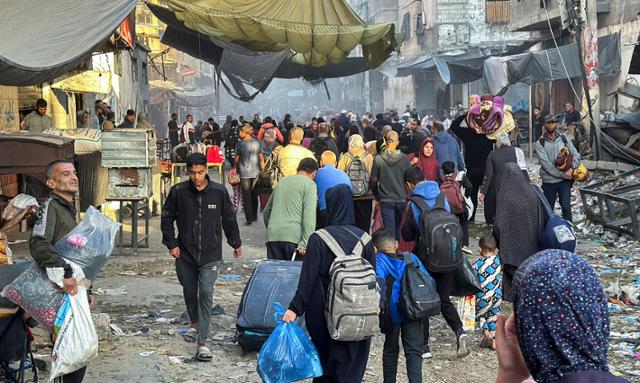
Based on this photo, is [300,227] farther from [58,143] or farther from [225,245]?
[225,245]

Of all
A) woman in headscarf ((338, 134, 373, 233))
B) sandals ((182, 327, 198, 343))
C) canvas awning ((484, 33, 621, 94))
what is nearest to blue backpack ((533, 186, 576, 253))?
sandals ((182, 327, 198, 343))

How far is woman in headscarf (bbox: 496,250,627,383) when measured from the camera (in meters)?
2.34

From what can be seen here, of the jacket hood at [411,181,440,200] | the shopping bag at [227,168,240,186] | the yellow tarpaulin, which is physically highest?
the yellow tarpaulin

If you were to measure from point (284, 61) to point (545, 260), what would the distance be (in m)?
21.1

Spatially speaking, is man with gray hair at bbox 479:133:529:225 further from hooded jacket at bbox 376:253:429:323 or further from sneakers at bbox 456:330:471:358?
hooded jacket at bbox 376:253:429:323

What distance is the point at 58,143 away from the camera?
32.8 feet

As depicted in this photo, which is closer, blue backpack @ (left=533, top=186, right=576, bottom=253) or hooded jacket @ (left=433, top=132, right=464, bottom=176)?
blue backpack @ (left=533, top=186, right=576, bottom=253)

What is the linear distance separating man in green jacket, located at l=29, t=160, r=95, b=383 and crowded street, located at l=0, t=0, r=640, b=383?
0.05 feet

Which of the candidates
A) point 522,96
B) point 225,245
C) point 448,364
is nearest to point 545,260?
point 448,364

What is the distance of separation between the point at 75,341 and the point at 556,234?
406 cm

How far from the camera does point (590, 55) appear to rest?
61.8 ft

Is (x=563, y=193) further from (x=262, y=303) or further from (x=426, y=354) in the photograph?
(x=262, y=303)

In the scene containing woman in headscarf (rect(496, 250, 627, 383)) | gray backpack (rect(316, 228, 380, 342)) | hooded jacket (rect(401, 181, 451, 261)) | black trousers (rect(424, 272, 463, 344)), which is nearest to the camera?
woman in headscarf (rect(496, 250, 627, 383))

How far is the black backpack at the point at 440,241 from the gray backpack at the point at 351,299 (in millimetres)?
1834
